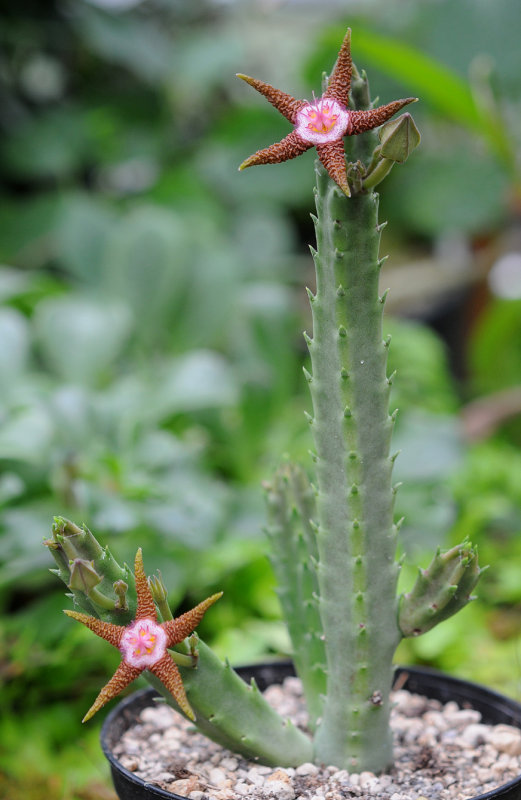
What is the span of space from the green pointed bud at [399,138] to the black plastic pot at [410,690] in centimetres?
50

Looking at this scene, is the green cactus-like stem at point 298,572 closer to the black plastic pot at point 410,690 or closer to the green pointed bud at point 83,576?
the black plastic pot at point 410,690

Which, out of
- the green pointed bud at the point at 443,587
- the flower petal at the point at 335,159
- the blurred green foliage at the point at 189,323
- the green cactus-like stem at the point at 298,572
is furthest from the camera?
the blurred green foliage at the point at 189,323

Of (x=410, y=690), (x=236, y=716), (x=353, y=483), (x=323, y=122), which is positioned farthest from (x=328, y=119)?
(x=410, y=690)

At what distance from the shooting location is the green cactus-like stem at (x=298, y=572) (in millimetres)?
853

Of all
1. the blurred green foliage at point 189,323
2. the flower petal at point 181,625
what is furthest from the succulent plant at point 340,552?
the blurred green foliage at point 189,323

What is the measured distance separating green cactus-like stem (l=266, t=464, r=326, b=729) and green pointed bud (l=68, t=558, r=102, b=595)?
0.28 meters

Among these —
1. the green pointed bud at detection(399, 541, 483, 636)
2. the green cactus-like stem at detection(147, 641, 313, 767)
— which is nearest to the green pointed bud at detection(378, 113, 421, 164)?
the green pointed bud at detection(399, 541, 483, 636)

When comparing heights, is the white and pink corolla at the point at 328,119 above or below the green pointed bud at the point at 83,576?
above

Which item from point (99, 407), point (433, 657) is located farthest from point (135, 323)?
point (433, 657)

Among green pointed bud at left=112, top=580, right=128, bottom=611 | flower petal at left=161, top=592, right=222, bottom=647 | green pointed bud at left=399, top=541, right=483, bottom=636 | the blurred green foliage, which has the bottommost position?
flower petal at left=161, top=592, right=222, bottom=647

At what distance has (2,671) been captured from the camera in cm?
141

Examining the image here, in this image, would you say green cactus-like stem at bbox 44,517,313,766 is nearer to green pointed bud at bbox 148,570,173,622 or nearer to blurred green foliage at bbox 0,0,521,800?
green pointed bud at bbox 148,570,173,622

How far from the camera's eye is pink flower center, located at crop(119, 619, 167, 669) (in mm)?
634

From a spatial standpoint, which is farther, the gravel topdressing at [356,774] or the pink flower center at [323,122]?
the gravel topdressing at [356,774]
